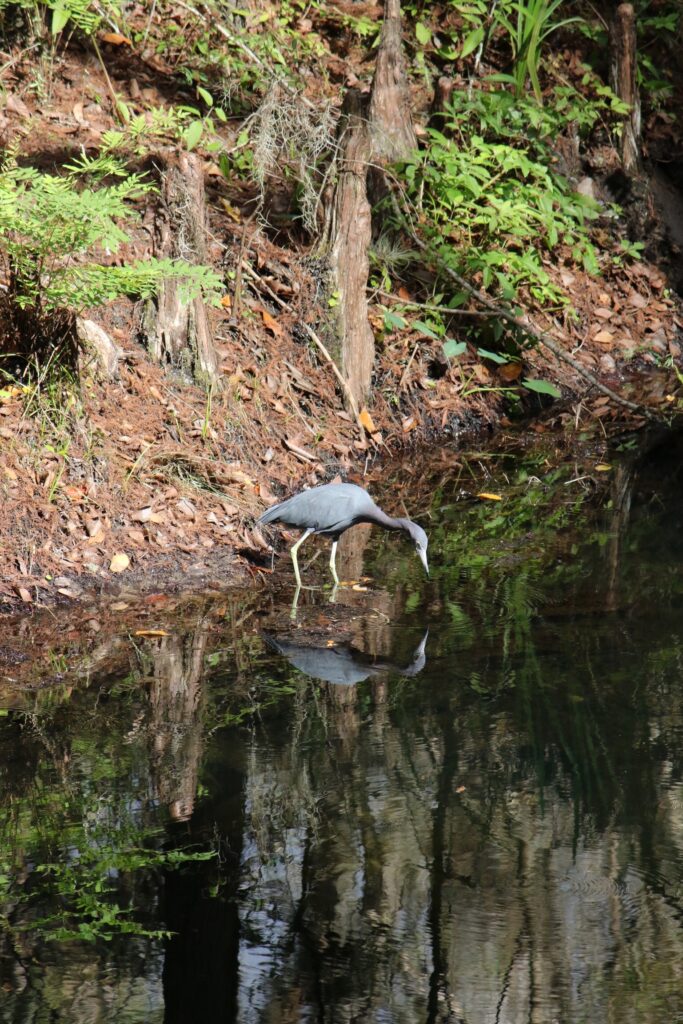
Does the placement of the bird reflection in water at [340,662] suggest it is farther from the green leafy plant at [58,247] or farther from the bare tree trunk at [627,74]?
the bare tree trunk at [627,74]

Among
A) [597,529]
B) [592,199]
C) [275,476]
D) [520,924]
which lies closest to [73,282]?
[275,476]

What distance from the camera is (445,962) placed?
128 inches

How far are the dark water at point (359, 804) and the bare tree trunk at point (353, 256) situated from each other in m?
2.52

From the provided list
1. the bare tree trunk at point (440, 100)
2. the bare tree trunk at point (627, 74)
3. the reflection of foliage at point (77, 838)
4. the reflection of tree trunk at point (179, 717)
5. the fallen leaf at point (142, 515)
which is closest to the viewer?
the reflection of foliage at point (77, 838)

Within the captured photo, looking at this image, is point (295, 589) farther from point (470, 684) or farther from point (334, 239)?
point (334, 239)

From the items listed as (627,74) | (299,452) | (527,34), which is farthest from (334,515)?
(627,74)

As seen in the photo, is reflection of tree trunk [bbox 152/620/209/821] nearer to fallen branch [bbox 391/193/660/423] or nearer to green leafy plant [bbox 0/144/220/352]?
green leafy plant [bbox 0/144/220/352]

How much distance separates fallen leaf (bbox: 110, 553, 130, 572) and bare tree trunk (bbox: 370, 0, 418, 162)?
A: 4.45 metres

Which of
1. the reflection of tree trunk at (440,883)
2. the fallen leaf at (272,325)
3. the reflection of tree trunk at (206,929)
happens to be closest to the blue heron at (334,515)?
the reflection of tree trunk at (440,883)

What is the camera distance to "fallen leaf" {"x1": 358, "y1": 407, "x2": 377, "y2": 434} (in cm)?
808

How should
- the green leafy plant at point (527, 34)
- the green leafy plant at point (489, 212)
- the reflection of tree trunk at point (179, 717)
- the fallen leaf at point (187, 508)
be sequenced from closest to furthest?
the reflection of tree trunk at point (179, 717), the fallen leaf at point (187, 508), the green leafy plant at point (489, 212), the green leafy plant at point (527, 34)

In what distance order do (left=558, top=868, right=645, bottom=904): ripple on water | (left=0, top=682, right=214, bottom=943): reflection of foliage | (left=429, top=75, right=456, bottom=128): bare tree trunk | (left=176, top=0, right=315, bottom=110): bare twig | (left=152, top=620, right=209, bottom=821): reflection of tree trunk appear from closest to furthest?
(left=0, top=682, right=214, bottom=943): reflection of foliage → (left=558, top=868, right=645, bottom=904): ripple on water → (left=152, top=620, right=209, bottom=821): reflection of tree trunk → (left=176, top=0, right=315, bottom=110): bare twig → (left=429, top=75, right=456, bottom=128): bare tree trunk

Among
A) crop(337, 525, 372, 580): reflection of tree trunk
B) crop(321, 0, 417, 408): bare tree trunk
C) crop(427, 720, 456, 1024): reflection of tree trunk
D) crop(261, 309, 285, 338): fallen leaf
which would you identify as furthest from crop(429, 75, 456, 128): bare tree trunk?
crop(427, 720, 456, 1024): reflection of tree trunk

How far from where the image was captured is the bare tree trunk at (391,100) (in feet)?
29.2
